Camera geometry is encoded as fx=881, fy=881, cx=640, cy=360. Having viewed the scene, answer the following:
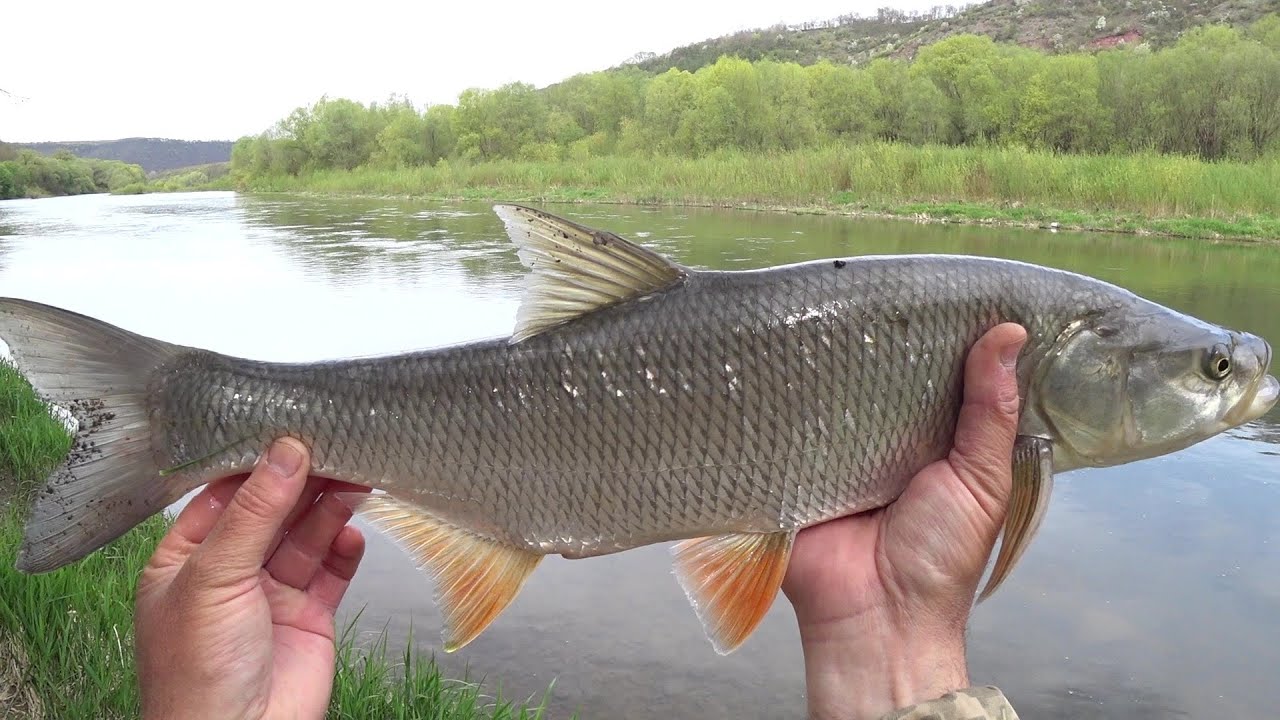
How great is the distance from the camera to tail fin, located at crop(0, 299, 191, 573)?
1.96m

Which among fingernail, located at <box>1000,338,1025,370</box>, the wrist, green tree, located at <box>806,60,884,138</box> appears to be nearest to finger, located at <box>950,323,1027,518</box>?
fingernail, located at <box>1000,338,1025,370</box>

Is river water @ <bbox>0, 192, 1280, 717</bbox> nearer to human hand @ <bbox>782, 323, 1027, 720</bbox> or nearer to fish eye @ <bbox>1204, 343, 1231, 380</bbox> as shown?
human hand @ <bbox>782, 323, 1027, 720</bbox>

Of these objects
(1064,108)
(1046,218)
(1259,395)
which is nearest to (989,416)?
(1259,395)

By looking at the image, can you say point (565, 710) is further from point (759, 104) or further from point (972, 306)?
point (759, 104)

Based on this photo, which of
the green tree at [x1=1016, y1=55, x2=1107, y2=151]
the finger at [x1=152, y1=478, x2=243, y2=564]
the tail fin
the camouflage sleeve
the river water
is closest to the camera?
the tail fin

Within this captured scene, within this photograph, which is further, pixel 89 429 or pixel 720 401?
pixel 720 401

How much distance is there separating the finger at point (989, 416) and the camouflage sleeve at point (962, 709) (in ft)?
1.71

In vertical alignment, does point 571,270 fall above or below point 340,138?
below

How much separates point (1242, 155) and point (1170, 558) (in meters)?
31.2

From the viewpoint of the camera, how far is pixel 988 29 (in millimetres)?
111062

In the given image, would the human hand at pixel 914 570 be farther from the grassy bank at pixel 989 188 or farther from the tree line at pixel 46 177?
the tree line at pixel 46 177

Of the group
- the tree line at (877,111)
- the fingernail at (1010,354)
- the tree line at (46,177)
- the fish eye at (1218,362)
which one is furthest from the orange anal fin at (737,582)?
the tree line at (46,177)

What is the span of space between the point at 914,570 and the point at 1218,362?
3.09ft

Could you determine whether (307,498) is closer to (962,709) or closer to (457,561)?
(457,561)
